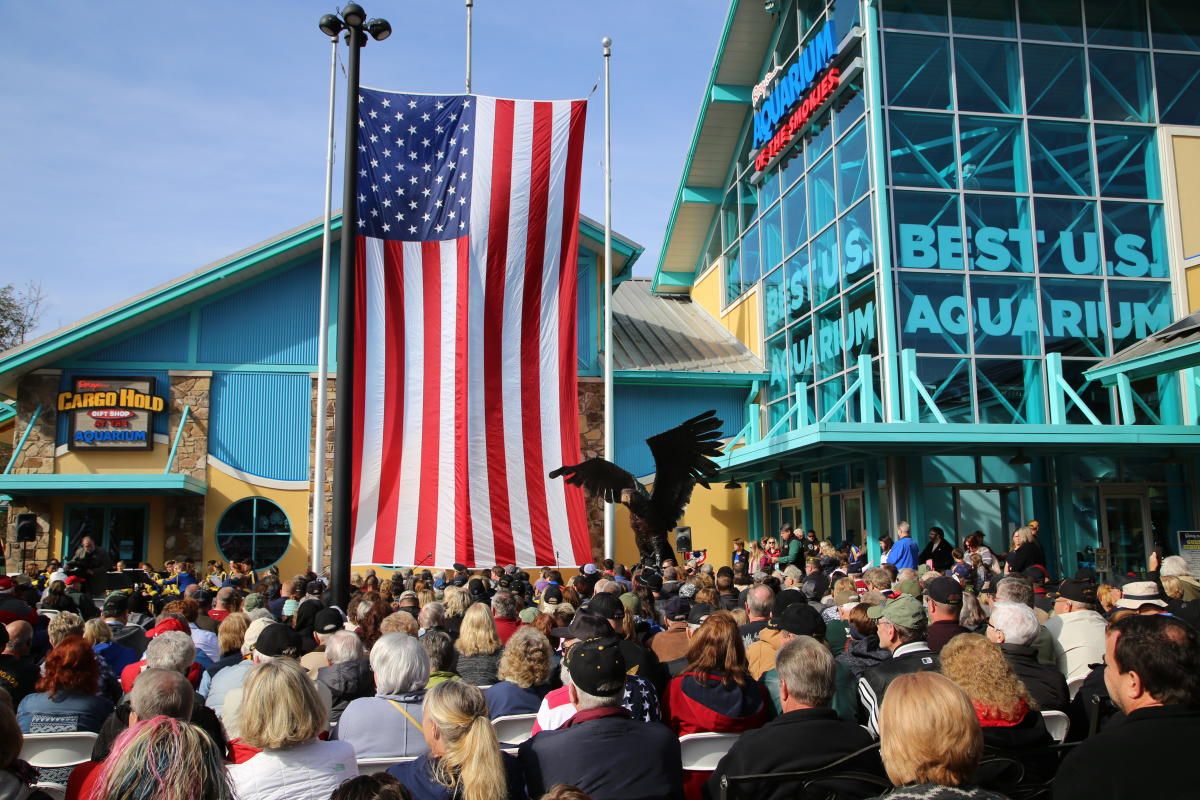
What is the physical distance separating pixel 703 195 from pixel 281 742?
2341 cm

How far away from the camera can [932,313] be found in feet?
57.0

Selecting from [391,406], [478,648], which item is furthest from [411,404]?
[478,648]

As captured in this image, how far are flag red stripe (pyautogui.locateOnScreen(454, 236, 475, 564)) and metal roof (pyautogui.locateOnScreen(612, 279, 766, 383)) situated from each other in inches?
214

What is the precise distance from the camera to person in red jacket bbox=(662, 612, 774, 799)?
4492 mm

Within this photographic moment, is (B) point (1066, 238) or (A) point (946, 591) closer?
(A) point (946, 591)

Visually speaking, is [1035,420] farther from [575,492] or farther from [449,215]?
[449,215]

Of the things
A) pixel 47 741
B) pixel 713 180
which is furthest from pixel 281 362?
pixel 47 741

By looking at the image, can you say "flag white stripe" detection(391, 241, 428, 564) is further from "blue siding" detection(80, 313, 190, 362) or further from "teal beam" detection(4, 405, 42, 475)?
"teal beam" detection(4, 405, 42, 475)

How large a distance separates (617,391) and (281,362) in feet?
23.4

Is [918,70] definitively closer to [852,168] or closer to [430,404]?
[852,168]

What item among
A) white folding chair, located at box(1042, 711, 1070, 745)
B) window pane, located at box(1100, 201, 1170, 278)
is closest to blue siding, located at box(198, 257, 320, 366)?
window pane, located at box(1100, 201, 1170, 278)

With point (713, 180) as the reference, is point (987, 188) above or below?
below

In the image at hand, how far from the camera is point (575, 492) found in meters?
17.1

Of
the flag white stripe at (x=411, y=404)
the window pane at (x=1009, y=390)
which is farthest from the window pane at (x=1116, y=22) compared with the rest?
the flag white stripe at (x=411, y=404)
